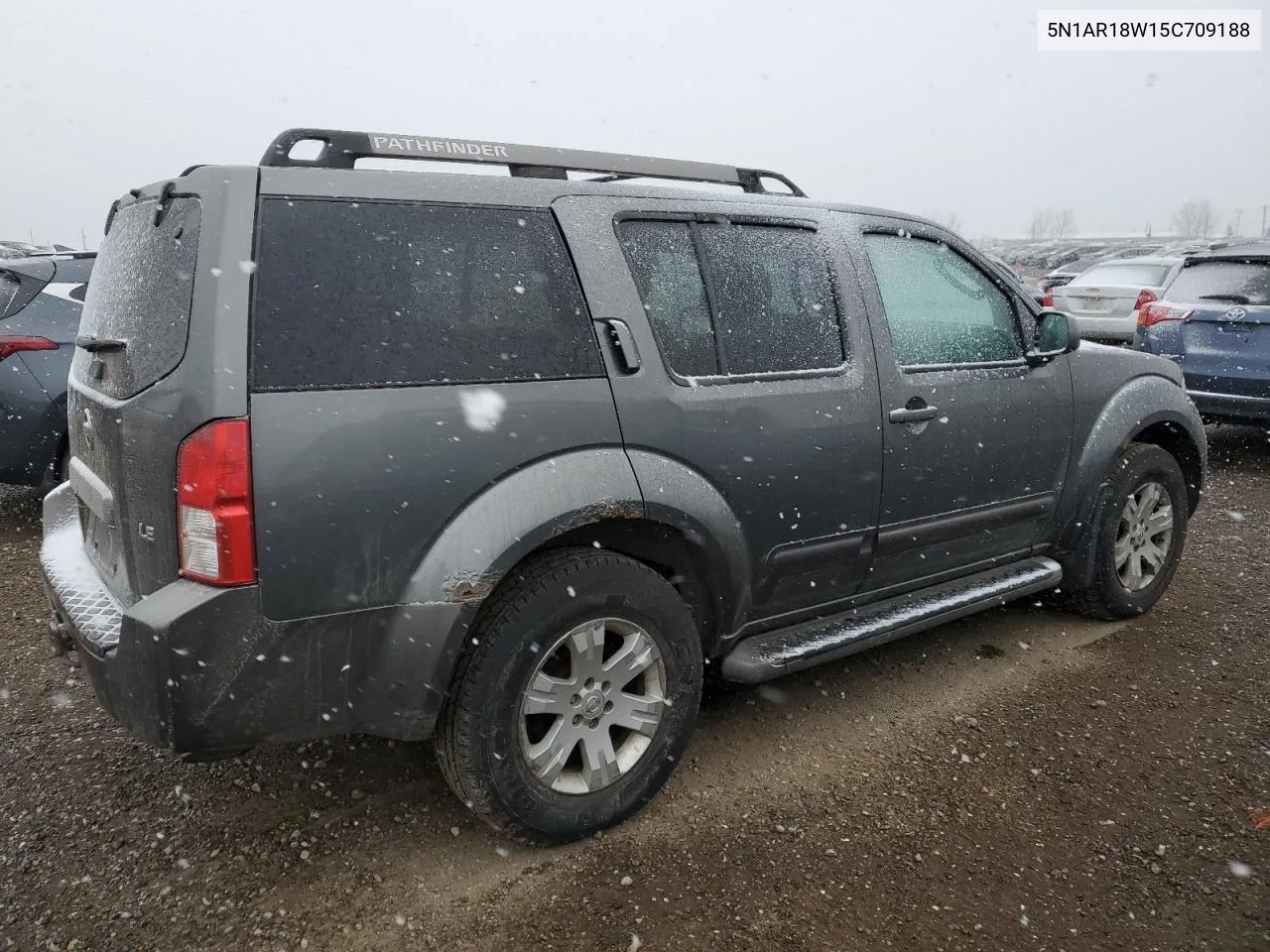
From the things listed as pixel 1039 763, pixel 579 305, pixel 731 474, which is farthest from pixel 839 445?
pixel 1039 763

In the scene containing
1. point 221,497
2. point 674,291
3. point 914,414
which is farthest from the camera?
point 914,414

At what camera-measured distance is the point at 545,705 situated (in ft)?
7.86

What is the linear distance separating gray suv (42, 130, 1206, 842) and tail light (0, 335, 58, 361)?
2.43 m

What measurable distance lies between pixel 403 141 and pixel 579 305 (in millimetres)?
683

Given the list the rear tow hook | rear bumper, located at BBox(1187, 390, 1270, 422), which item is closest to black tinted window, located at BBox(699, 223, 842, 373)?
the rear tow hook

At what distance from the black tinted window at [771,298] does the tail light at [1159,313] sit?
18.5ft

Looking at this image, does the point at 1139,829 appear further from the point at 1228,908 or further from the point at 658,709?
the point at 658,709

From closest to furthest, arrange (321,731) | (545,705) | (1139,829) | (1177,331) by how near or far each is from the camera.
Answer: (321,731) → (545,705) → (1139,829) → (1177,331)

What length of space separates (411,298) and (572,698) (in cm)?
114

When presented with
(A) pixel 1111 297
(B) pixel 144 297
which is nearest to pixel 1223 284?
(A) pixel 1111 297

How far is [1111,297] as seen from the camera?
12586 mm

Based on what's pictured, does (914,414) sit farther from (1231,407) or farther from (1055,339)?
(1231,407)

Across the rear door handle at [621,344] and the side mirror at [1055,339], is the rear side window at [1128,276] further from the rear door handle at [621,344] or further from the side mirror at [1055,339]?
the rear door handle at [621,344]

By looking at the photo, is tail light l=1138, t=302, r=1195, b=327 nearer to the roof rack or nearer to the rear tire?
the rear tire
